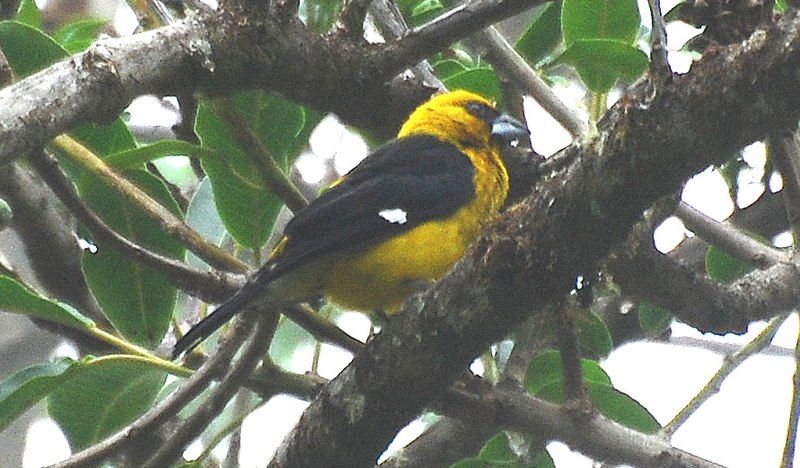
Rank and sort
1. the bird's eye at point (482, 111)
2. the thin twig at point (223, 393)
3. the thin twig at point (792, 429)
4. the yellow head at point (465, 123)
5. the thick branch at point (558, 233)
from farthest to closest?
the bird's eye at point (482, 111) → the yellow head at point (465, 123) → the thin twig at point (223, 393) → the thin twig at point (792, 429) → the thick branch at point (558, 233)

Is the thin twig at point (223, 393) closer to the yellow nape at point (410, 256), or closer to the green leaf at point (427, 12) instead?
the yellow nape at point (410, 256)

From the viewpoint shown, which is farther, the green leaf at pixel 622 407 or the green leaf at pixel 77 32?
the green leaf at pixel 77 32

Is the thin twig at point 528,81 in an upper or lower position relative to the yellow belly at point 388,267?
upper

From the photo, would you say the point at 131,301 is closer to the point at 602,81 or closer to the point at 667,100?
the point at 602,81

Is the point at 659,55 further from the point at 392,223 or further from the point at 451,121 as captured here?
the point at 451,121

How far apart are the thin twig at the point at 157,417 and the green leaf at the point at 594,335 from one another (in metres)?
1.04

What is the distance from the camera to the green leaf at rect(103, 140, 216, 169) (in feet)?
10.8

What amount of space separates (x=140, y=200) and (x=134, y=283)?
0.94ft

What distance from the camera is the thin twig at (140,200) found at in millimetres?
3249

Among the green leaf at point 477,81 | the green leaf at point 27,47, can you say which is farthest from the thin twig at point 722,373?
the green leaf at point 27,47

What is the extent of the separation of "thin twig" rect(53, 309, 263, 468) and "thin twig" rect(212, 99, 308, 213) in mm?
503

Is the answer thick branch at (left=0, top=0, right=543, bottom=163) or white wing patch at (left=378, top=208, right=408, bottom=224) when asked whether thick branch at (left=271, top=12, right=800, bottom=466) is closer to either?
thick branch at (left=0, top=0, right=543, bottom=163)

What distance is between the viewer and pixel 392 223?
3877mm

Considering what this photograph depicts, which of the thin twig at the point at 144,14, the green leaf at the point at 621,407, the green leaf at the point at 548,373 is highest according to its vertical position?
the thin twig at the point at 144,14
